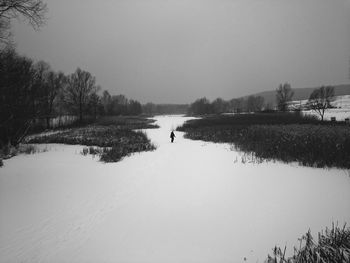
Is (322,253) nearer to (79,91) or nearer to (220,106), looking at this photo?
(79,91)

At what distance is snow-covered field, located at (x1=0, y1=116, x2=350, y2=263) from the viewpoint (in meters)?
2.77

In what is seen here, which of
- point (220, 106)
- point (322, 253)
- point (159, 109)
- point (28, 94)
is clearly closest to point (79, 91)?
point (28, 94)

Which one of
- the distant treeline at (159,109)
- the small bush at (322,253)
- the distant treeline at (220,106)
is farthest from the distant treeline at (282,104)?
the distant treeline at (159,109)

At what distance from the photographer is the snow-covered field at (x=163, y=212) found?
2770mm

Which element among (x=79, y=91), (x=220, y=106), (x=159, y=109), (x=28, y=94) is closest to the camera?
(x=28, y=94)

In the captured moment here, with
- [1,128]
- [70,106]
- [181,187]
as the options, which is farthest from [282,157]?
[70,106]

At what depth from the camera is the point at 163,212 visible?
388 cm

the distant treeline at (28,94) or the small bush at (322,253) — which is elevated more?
the distant treeline at (28,94)

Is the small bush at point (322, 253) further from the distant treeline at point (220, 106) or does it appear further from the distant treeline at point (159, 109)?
the distant treeline at point (159, 109)

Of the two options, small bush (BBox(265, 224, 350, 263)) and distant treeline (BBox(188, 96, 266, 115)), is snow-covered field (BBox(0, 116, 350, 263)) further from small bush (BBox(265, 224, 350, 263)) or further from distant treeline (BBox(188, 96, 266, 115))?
distant treeline (BBox(188, 96, 266, 115))

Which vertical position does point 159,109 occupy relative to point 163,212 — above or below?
above

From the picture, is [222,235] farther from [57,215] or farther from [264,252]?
[57,215]

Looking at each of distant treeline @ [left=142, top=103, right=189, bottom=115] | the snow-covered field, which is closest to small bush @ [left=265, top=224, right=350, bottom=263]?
the snow-covered field

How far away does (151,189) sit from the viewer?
5180mm
